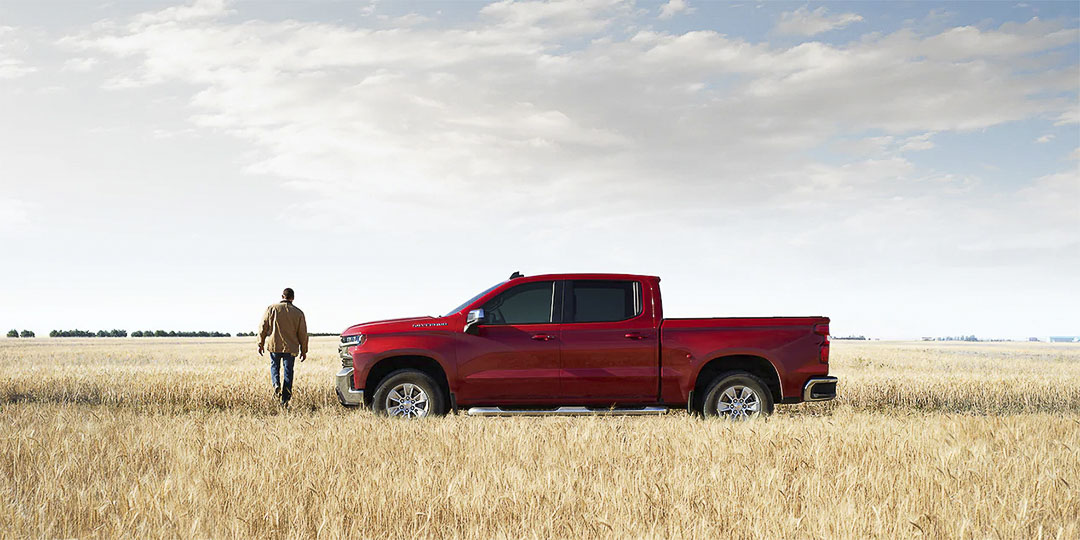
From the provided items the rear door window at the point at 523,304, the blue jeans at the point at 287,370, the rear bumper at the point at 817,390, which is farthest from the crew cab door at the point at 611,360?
the blue jeans at the point at 287,370

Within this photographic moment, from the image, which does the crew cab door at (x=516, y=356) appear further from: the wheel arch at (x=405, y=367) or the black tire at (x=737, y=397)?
the black tire at (x=737, y=397)

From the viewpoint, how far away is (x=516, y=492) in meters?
6.03

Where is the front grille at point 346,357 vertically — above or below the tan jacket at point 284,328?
below

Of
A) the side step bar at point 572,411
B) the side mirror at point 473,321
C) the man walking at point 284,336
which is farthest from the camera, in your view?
the man walking at point 284,336

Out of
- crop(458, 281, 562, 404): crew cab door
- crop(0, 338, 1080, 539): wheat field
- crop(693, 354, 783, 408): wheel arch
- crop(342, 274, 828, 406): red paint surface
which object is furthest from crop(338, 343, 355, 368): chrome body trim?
crop(693, 354, 783, 408): wheel arch

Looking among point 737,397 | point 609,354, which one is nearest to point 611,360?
point 609,354

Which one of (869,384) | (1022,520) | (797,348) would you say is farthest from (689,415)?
(869,384)

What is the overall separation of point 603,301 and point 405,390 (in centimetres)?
300

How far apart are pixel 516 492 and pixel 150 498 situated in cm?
266

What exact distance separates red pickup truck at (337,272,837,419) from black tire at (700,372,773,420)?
1 centimetres

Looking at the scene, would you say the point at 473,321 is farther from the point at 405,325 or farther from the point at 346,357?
the point at 346,357

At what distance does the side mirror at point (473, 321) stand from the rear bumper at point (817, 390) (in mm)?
4506

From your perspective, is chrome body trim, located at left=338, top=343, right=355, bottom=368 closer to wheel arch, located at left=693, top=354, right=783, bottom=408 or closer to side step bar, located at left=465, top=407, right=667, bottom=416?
side step bar, located at left=465, top=407, right=667, bottom=416

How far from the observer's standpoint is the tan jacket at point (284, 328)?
14.3 meters
